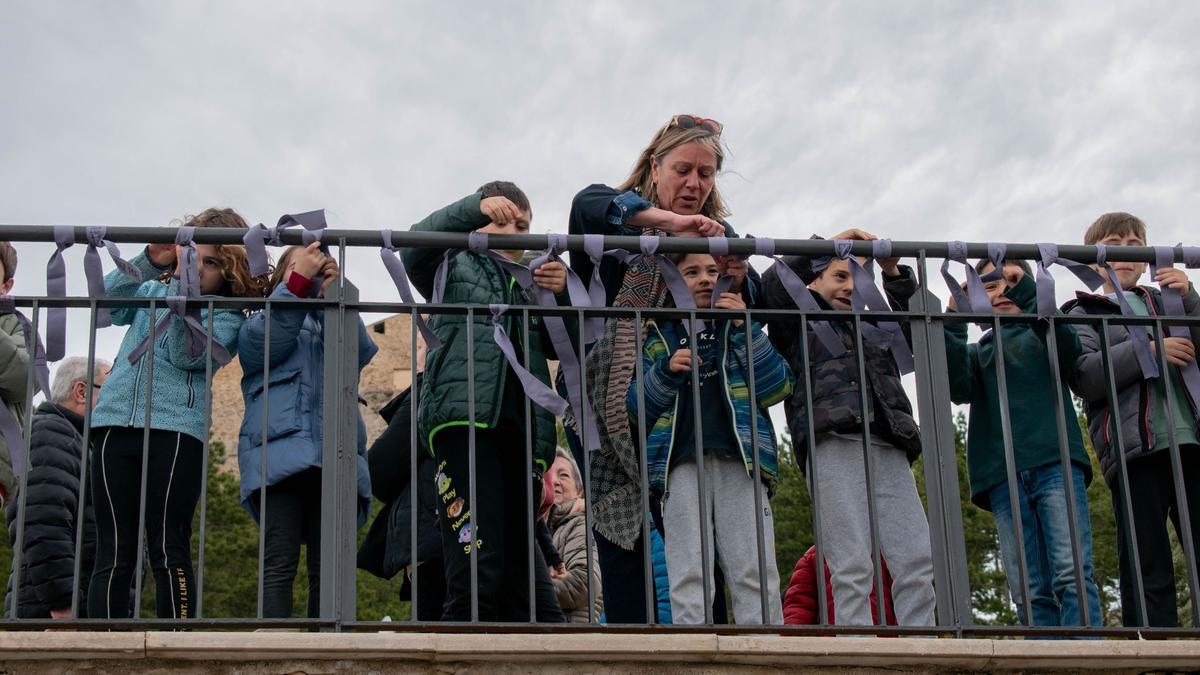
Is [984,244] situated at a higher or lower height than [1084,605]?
higher

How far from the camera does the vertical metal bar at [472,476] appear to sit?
4668mm

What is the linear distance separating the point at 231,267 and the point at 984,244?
2.63m

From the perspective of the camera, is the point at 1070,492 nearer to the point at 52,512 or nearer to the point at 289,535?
the point at 289,535

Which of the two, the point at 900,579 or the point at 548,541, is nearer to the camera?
the point at 900,579

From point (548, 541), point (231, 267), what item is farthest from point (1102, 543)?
point (231, 267)

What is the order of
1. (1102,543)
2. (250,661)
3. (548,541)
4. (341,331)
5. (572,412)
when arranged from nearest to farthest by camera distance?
1. (250,661)
2. (341,331)
3. (572,412)
4. (548,541)
5. (1102,543)

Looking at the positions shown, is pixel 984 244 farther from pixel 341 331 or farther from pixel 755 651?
pixel 341 331

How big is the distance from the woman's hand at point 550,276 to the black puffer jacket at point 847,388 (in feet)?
2.37

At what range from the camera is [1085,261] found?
17.8ft

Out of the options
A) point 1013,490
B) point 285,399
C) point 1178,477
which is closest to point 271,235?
point 285,399

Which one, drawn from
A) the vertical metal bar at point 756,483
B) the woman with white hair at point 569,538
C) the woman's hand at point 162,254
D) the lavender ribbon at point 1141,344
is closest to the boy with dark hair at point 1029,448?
the lavender ribbon at point 1141,344

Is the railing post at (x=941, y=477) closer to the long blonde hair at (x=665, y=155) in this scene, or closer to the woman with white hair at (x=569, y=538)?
the long blonde hair at (x=665, y=155)

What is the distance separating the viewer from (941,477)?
4.96m

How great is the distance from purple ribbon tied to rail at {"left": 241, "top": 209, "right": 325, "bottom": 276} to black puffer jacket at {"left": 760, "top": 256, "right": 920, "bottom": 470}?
151 centimetres
